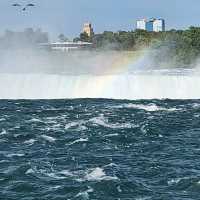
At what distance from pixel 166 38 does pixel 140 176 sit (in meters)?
82.2

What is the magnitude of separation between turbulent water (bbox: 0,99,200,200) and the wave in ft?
32.8

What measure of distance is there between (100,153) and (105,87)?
29939 mm

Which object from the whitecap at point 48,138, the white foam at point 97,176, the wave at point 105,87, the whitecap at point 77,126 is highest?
the wave at point 105,87

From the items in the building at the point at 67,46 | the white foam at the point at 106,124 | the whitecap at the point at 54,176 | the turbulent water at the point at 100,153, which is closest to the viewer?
the turbulent water at the point at 100,153

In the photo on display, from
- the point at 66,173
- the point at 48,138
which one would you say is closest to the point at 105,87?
the point at 48,138

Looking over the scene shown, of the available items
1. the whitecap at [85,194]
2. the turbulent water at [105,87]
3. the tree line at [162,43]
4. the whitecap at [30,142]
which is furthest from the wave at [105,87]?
the tree line at [162,43]

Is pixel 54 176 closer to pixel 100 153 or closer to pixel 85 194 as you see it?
pixel 85 194

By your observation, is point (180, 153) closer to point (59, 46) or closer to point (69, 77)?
point (69, 77)

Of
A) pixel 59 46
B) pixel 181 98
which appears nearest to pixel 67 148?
pixel 181 98

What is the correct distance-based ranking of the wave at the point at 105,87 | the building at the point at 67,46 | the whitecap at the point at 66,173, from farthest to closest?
1. the building at the point at 67,46
2. the wave at the point at 105,87
3. the whitecap at the point at 66,173

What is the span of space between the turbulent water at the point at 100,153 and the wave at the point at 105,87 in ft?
32.8

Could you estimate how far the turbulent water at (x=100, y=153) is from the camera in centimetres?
2380

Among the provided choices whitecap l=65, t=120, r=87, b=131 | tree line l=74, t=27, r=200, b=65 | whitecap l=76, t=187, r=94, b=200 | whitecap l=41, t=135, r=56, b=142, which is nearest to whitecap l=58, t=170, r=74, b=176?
whitecap l=76, t=187, r=94, b=200

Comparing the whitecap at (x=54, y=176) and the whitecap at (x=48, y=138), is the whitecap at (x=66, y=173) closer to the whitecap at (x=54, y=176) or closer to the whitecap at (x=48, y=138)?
the whitecap at (x=54, y=176)
